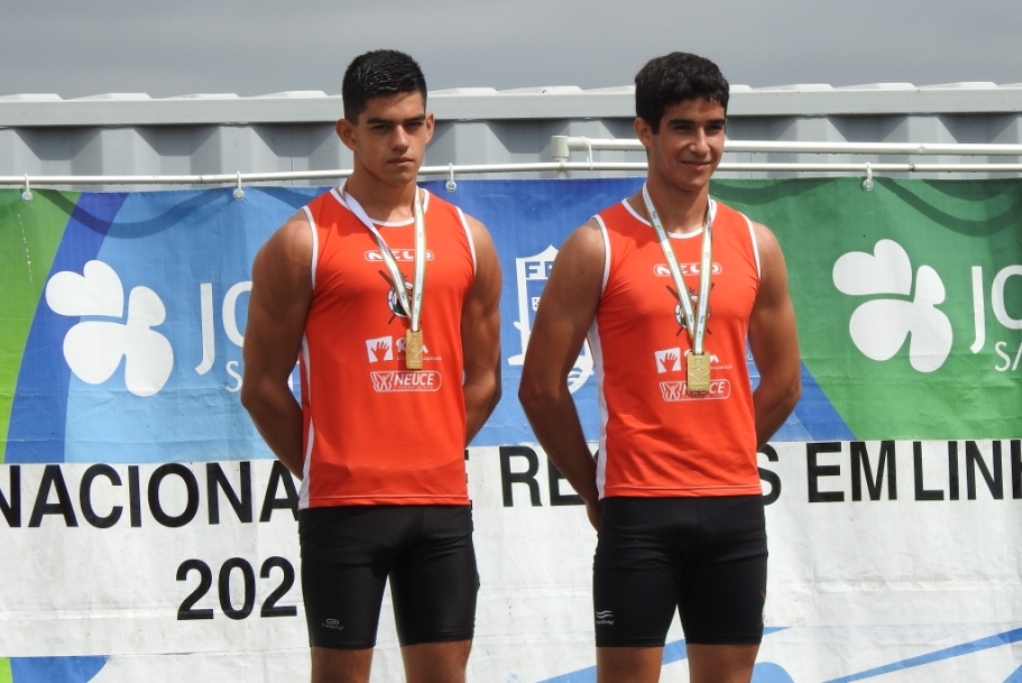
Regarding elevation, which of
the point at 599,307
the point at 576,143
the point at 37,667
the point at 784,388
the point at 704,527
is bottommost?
the point at 37,667

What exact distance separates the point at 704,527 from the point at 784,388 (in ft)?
1.86

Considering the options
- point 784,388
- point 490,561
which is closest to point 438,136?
point 490,561

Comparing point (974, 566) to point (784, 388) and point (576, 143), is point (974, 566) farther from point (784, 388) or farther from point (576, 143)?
point (576, 143)

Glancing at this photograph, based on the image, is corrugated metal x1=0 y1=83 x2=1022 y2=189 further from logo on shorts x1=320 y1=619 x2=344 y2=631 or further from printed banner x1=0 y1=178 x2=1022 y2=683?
logo on shorts x1=320 y1=619 x2=344 y2=631

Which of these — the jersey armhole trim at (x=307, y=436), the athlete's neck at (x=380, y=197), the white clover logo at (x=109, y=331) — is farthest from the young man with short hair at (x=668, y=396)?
the white clover logo at (x=109, y=331)

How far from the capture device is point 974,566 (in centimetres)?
479

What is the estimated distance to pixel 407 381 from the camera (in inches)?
126

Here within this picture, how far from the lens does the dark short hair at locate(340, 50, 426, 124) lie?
127 inches

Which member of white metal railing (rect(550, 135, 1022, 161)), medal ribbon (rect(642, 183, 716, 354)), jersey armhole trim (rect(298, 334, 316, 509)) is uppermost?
white metal railing (rect(550, 135, 1022, 161))

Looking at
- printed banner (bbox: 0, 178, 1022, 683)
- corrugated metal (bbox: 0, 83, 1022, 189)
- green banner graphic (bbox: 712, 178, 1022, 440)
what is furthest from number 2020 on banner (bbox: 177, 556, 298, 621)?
green banner graphic (bbox: 712, 178, 1022, 440)

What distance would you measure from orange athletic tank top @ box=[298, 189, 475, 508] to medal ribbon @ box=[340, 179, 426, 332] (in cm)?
1

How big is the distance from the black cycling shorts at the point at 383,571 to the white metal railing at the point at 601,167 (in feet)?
5.44

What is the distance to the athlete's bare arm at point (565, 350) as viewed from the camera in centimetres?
329

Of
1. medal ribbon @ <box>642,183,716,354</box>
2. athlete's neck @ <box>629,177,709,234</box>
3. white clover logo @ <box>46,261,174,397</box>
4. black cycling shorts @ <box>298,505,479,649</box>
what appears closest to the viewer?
black cycling shorts @ <box>298,505,479,649</box>
